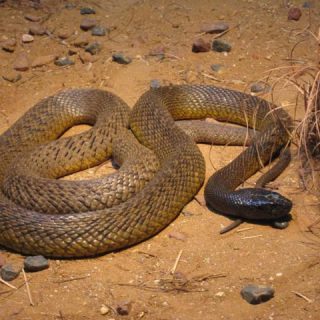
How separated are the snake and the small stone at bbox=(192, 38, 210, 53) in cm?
75

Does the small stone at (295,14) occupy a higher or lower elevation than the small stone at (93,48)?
higher

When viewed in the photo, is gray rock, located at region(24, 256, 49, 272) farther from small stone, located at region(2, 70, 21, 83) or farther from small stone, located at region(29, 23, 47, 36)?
small stone, located at region(29, 23, 47, 36)

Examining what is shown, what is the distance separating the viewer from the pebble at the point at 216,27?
7.05m

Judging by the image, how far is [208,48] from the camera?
6.86 meters

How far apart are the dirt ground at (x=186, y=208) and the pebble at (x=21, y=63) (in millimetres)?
64

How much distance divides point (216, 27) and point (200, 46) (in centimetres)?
42

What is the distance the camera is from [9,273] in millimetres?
4262

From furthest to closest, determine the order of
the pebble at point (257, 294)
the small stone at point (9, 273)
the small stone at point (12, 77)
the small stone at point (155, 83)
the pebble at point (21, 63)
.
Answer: the pebble at point (21, 63)
the small stone at point (12, 77)
the small stone at point (155, 83)
the small stone at point (9, 273)
the pebble at point (257, 294)

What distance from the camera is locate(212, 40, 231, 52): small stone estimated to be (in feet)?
22.3

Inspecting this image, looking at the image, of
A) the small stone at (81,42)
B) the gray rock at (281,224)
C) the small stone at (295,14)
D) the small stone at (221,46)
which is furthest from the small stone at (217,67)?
the gray rock at (281,224)

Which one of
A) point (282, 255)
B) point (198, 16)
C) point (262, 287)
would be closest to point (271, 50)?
point (198, 16)

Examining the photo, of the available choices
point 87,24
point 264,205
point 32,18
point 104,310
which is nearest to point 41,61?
point 87,24

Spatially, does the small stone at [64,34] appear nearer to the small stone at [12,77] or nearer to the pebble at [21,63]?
the pebble at [21,63]

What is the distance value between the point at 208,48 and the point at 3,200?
312 centimetres
